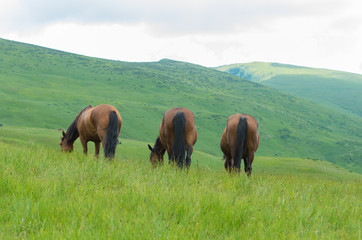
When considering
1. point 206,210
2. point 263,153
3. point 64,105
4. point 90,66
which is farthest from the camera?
point 90,66

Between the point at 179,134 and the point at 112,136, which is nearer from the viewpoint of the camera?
the point at 179,134

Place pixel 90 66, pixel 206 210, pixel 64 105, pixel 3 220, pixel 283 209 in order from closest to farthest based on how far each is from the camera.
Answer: pixel 3 220 < pixel 206 210 < pixel 283 209 < pixel 64 105 < pixel 90 66

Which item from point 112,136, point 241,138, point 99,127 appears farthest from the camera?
point 99,127

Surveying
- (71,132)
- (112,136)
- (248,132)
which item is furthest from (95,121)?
(248,132)

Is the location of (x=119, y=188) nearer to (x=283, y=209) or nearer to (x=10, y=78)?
(x=283, y=209)

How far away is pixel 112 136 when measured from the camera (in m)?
12.1

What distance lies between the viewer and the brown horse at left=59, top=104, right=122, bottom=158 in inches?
477

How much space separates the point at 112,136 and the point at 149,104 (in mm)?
68066

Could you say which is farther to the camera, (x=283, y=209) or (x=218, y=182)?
(x=218, y=182)

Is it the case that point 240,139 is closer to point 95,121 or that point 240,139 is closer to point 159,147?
point 159,147

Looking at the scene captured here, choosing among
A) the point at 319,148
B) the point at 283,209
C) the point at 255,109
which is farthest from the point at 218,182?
the point at 255,109

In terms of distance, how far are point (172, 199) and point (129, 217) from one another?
793 millimetres

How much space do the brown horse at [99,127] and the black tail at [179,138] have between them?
2142 millimetres

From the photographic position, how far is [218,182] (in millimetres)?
6922
